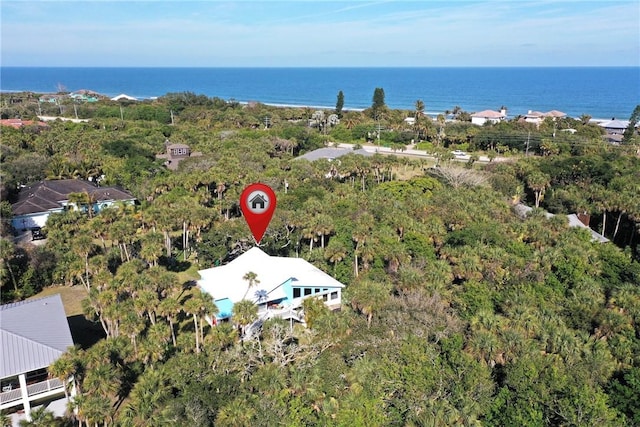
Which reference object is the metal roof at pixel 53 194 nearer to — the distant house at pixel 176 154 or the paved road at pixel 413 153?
the distant house at pixel 176 154

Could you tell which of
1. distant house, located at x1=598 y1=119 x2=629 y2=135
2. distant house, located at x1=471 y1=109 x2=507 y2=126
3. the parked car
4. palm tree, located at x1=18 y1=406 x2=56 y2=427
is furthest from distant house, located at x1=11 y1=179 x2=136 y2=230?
distant house, located at x1=598 y1=119 x2=629 y2=135

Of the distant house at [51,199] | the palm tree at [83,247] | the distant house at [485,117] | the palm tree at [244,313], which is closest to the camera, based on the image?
the palm tree at [244,313]

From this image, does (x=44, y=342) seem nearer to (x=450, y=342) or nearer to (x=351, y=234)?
(x=450, y=342)

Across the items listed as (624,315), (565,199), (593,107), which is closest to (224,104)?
(565,199)

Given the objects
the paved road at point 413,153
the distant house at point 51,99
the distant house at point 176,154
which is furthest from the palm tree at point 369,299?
the distant house at point 51,99

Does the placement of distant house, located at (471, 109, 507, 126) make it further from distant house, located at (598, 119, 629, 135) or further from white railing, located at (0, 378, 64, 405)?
white railing, located at (0, 378, 64, 405)

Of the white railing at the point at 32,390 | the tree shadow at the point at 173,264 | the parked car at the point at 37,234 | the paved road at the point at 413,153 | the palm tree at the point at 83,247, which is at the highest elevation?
the palm tree at the point at 83,247
